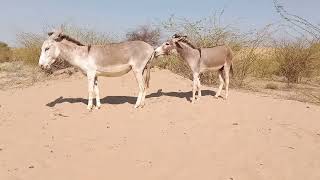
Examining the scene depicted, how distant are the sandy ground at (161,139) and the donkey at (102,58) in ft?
2.58

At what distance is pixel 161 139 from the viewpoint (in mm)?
8914

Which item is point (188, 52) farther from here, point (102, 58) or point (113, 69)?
point (102, 58)

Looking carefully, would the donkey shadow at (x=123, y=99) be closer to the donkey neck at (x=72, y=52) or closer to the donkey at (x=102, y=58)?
the donkey at (x=102, y=58)

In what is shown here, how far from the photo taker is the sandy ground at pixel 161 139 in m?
7.30

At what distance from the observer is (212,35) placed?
1891 cm

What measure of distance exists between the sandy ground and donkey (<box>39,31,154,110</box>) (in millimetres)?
786

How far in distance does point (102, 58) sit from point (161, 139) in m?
3.71

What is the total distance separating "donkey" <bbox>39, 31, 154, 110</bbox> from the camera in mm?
11812

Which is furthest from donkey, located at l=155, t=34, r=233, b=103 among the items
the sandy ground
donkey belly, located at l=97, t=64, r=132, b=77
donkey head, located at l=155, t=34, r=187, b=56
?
donkey belly, located at l=97, t=64, r=132, b=77

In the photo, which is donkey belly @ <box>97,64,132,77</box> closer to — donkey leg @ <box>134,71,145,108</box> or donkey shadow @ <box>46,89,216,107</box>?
donkey leg @ <box>134,71,145,108</box>

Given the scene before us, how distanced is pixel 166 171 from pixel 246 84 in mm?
13816

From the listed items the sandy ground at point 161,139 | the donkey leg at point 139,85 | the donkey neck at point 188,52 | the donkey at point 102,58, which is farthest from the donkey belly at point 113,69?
the donkey neck at point 188,52

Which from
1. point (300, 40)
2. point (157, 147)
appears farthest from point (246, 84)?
point (157, 147)

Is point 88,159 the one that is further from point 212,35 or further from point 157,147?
point 212,35
